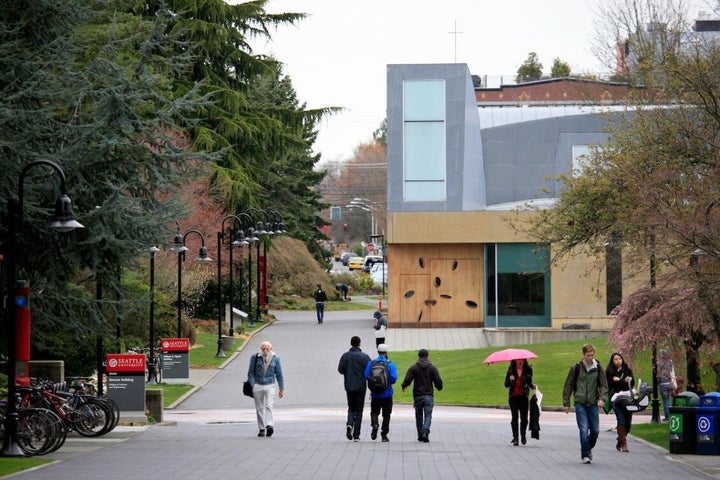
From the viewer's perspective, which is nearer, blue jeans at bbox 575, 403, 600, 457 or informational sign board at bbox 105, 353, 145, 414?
blue jeans at bbox 575, 403, 600, 457

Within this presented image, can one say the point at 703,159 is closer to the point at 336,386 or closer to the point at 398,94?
the point at 336,386

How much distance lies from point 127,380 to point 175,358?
1312cm

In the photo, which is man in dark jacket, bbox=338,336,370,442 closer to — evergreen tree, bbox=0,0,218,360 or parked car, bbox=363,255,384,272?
evergreen tree, bbox=0,0,218,360

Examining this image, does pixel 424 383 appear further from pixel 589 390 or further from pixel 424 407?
pixel 589 390

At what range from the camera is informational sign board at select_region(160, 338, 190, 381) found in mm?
38219

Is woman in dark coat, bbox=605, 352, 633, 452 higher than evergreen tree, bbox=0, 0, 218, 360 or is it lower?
lower

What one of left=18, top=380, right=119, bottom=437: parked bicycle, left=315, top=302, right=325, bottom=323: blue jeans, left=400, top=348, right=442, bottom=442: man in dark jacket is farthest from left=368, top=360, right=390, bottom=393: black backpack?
left=315, top=302, right=325, bottom=323: blue jeans

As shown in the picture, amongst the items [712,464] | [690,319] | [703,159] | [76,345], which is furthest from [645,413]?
[76,345]

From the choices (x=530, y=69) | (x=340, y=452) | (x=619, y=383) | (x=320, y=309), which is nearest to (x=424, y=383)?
(x=340, y=452)

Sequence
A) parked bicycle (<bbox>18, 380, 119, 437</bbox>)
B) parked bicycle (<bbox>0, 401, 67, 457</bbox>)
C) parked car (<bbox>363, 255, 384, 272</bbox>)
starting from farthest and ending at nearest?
parked car (<bbox>363, 255, 384, 272</bbox>) < parked bicycle (<bbox>18, 380, 119, 437</bbox>) < parked bicycle (<bbox>0, 401, 67, 457</bbox>)

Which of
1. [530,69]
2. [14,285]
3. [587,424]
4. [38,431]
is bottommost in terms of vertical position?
→ [38,431]

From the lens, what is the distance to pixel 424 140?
61000mm

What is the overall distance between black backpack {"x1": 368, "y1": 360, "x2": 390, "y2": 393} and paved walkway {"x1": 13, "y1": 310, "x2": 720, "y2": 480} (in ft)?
3.36

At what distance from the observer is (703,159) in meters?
24.6
